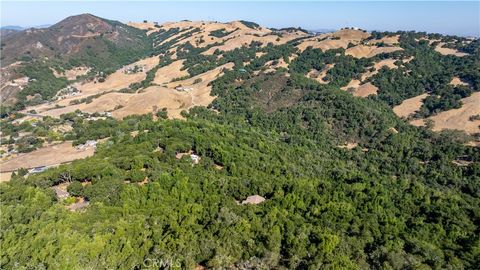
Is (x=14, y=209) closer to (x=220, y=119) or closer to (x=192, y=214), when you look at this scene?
(x=192, y=214)

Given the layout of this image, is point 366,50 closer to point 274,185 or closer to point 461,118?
point 461,118

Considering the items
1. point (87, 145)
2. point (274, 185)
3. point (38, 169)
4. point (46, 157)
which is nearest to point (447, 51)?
point (274, 185)

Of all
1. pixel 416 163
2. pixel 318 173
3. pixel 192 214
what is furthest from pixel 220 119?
pixel 192 214

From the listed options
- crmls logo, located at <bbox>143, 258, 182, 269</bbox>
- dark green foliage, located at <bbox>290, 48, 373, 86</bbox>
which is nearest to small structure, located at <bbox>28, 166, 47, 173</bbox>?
crmls logo, located at <bbox>143, 258, 182, 269</bbox>

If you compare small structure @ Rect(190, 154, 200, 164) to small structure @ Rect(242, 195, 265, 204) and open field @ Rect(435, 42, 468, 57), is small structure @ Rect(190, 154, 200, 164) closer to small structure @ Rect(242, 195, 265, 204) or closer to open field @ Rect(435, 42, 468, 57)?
small structure @ Rect(242, 195, 265, 204)

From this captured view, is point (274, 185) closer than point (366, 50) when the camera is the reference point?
Yes

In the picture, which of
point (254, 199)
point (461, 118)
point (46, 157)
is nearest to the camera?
point (254, 199)

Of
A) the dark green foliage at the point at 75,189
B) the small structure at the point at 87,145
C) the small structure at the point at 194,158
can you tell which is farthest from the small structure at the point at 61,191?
the small structure at the point at 87,145
